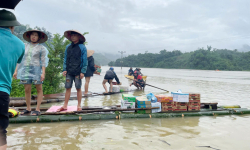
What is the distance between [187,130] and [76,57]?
139 inches

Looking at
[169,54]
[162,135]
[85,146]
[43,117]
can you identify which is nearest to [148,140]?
[162,135]

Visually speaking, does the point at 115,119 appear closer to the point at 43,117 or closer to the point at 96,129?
the point at 96,129

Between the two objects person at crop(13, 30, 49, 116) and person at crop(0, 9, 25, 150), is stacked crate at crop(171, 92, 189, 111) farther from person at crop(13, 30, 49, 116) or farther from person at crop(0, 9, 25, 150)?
person at crop(0, 9, 25, 150)

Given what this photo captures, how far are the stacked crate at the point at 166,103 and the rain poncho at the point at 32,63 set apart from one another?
11.8 feet

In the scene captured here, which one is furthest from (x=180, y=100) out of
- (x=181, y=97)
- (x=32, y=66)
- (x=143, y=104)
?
(x=32, y=66)

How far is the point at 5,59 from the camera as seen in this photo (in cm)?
194

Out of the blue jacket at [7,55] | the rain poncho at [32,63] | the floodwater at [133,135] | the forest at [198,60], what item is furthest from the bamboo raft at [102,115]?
the forest at [198,60]

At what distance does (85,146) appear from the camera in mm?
3400

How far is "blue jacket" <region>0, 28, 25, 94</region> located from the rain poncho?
2.65 metres

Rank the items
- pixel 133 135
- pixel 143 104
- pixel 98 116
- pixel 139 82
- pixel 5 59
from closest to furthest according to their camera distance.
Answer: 1. pixel 5 59
2. pixel 133 135
3. pixel 98 116
4. pixel 143 104
5. pixel 139 82

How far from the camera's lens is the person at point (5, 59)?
193 cm

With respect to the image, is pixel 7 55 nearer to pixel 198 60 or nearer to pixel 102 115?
pixel 102 115

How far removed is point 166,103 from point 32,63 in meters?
4.11

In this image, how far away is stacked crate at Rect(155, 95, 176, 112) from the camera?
19.1 ft
